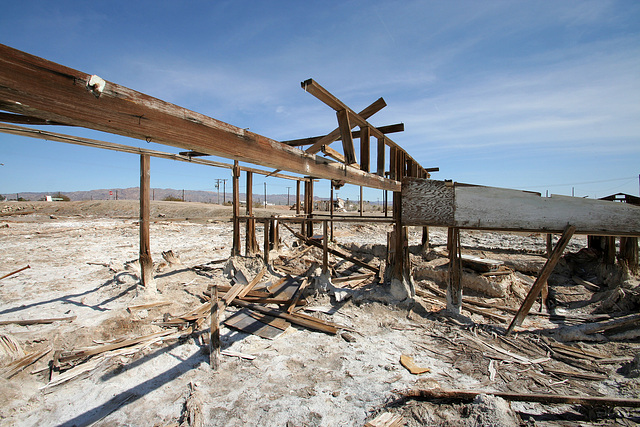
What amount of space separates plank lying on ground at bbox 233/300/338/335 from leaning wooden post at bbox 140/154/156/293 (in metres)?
2.19

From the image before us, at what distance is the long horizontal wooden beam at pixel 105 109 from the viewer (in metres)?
1.00

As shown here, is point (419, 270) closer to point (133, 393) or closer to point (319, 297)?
point (319, 297)

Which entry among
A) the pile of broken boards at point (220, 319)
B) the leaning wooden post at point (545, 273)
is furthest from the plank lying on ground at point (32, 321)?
the leaning wooden post at point (545, 273)

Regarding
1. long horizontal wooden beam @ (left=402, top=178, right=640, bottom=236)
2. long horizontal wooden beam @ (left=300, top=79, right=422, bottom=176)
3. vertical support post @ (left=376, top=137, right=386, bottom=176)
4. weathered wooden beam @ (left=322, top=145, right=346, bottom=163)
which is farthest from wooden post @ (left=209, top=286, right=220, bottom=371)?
long horizontal wooden beam @ (left=402, top=178, right=640, bottom=236)

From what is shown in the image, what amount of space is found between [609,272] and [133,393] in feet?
39.4

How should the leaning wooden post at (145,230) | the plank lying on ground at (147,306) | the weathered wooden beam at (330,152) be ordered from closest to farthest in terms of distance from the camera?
the weathered wooden beam at (330,152), the plank lying on ground at (147,306), the leaning wooden post at (145,230)

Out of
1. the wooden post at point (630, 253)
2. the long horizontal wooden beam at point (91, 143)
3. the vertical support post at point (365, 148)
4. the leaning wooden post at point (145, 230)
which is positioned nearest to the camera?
the long horizontal wooden beam at point (91, 143)

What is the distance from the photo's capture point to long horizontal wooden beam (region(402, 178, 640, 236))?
4480 mm

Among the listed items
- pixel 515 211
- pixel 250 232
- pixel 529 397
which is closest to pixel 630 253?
pixel 515 211

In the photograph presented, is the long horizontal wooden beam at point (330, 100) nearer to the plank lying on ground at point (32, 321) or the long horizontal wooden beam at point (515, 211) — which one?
the long horizontal wooden beam at point (515, 211)

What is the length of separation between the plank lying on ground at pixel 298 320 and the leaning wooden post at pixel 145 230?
2193mm

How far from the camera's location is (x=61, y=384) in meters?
3.45

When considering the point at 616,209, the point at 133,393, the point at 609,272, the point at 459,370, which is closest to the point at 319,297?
the point at 459,370

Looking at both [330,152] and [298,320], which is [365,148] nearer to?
[330,152]
